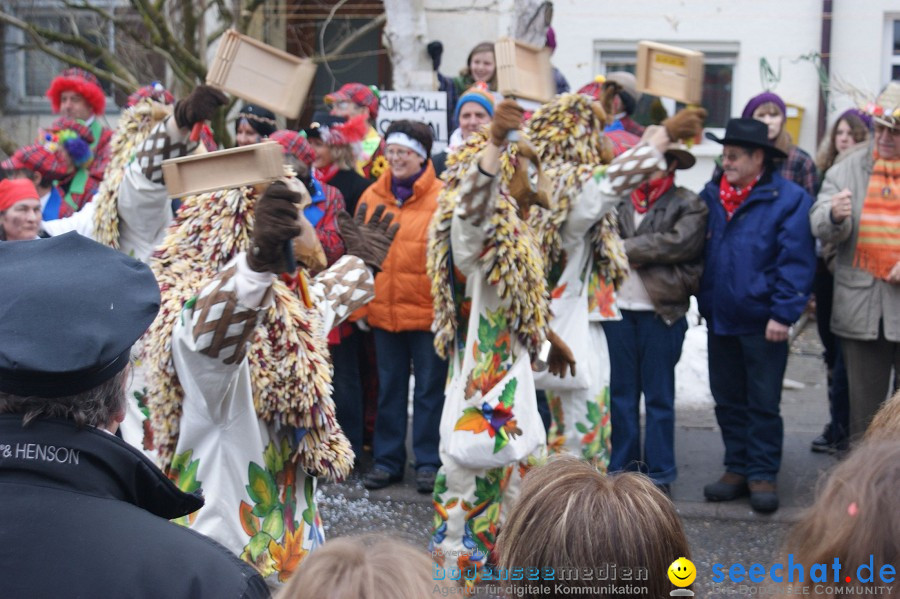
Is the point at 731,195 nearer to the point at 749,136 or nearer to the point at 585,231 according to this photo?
the point at 749,136

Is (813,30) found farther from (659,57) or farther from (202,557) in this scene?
(202,557)

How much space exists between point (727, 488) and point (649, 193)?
1.66 metres

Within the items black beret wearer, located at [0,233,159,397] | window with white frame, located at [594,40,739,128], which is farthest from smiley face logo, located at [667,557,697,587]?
window with white frame, located at [594,40,739,128]

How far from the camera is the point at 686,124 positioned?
446 centimetres

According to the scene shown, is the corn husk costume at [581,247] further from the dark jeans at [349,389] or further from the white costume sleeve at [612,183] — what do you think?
the dark jeans at [349,389]

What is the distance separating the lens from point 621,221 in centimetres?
564

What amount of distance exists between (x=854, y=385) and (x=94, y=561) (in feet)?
15.4

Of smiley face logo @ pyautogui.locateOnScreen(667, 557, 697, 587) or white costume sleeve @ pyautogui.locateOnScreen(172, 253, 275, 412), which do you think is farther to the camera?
white costume sleeve @ pyautogui.locateOnScreen(172, 253, 275, 412)

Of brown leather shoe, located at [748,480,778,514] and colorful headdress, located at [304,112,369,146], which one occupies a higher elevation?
colorful headdress, located at [304,112,369,146]

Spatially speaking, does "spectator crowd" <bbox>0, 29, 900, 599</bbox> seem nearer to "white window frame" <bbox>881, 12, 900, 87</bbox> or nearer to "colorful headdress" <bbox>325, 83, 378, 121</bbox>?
"colorful headdress" <bbox>325, 83, 378, 121</bbox>

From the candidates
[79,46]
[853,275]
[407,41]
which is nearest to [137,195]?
[853,275]

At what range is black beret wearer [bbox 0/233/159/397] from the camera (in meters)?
1.63

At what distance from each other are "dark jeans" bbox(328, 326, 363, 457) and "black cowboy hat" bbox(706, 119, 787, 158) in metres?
2.40

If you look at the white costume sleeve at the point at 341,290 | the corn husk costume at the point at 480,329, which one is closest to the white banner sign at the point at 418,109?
the corn husk costume at the point at 480,329
